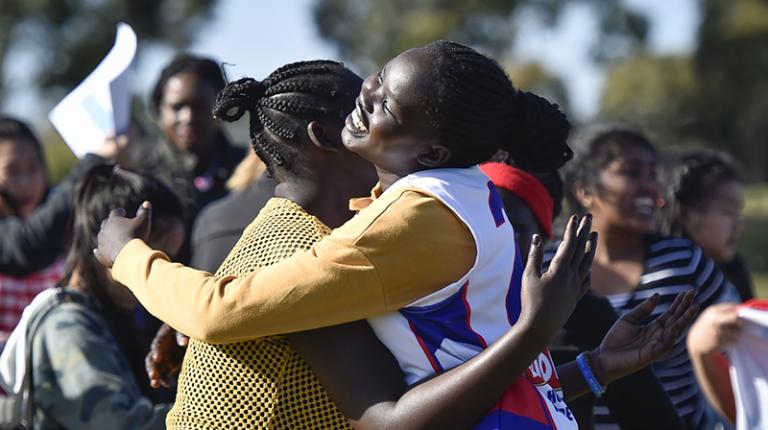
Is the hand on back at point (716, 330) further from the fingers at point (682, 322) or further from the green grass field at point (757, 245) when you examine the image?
the green grass field at point (757, 245)

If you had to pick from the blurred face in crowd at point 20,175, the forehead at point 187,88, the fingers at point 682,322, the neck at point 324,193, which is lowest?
the blurred face in crowd at point 20,175

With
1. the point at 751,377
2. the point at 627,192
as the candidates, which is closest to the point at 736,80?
the point at 627,192

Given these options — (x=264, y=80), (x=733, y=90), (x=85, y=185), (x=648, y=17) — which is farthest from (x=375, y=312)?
(x=648, y=17)

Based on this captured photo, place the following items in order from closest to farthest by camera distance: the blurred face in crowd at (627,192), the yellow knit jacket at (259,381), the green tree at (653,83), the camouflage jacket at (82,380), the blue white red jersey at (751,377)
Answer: the yellow knit jacket at (259,381) < the camouflage jacket at (82,380) < the blue white red jersey at (751,377) < the blurred face in crowd at (627,192) < the green tree at (653,83)

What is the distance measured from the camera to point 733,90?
29.2 meters

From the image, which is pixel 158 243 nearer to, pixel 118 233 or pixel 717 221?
pixel 118 233

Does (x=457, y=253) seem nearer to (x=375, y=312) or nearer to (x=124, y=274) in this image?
(x=375, y=312)

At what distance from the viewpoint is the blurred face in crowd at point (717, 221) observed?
471 centimetres

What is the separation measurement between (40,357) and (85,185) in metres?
0.60

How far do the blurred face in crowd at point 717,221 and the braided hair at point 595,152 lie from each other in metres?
0.62

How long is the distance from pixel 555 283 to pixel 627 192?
2.22 meters

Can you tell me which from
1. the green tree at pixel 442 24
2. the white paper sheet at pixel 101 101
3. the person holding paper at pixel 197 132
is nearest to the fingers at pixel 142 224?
the white paper sheet at pixel 101 101

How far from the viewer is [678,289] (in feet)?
12.1

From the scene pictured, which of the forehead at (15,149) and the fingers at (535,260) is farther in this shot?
the forehead at (15,149)
